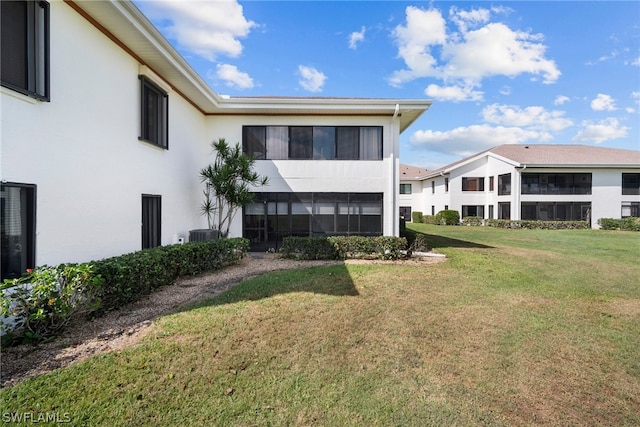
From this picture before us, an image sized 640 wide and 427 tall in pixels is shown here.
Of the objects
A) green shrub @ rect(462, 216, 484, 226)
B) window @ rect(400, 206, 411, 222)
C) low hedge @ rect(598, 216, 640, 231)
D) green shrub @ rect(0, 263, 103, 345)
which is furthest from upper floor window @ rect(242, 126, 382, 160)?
window @ rect(400, 206, 411, 222)

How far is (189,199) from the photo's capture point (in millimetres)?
10328

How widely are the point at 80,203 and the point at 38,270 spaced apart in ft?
6.39

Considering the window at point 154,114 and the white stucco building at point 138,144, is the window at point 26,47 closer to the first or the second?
the white stucco building at point 138,144

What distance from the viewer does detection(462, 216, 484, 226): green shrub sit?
2888 cm

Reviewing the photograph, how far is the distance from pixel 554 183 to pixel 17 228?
34.5 m

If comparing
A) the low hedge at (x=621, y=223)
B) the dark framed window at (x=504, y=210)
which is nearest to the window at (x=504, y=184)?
the dark framed window at (x=504, y=210)

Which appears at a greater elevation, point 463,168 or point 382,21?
point 382,21

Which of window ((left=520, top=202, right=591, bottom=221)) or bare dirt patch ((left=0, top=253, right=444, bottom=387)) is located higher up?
window ((left=520, top=202, right=591, bottom=221))

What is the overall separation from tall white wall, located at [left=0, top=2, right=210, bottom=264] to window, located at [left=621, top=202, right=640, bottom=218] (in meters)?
36.6

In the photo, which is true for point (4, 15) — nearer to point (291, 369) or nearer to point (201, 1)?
point (201, 1)

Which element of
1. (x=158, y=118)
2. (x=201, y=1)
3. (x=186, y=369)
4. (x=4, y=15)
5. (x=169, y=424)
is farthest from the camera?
(x=158, y=118)

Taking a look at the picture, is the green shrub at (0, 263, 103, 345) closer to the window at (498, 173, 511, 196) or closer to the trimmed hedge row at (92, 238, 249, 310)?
the trimmed hedge row at (92, 238, 249, 310)

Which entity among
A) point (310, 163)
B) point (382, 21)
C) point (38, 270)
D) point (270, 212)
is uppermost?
point (382, 21)

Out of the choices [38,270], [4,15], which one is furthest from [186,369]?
[4,15]
